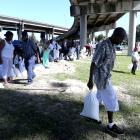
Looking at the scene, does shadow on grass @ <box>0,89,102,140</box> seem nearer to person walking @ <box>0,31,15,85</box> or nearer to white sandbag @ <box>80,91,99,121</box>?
white sandbag @ <box>80,91,99,121</box>

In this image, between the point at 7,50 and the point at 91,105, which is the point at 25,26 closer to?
the point at 7,50

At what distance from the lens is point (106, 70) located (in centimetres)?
712

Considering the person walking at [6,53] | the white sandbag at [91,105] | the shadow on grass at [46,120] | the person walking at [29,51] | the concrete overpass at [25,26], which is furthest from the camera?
the concrete overpass at [25,26]

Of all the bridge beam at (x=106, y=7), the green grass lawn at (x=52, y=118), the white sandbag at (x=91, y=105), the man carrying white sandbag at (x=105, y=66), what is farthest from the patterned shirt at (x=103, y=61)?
the bridge beam at (x=106, y=7)

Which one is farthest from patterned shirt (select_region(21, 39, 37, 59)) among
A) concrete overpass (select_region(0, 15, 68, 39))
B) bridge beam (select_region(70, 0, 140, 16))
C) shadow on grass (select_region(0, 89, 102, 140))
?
concrete overpass (select_region(0, 15, 68, 39))

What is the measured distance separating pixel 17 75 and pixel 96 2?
3187cm

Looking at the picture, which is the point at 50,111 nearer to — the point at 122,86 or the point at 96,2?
the point at 122,86

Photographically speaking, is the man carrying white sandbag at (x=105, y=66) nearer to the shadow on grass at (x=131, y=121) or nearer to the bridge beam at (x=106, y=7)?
the shadow on grass at (x=131, y=121)

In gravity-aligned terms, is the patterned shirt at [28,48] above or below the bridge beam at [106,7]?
below

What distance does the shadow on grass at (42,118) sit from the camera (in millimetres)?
7332

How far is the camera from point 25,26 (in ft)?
271

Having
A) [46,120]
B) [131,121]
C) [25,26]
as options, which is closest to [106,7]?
[131,121]

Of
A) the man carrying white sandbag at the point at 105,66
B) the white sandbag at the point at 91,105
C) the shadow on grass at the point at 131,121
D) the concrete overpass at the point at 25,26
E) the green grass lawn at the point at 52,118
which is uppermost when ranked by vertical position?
the concrete overpass at the point at 25,26

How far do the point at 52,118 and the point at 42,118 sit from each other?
210 millimetres
